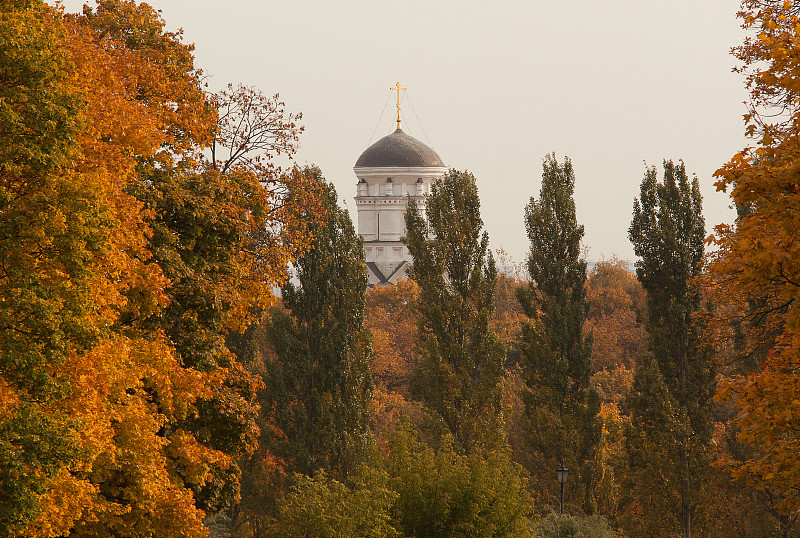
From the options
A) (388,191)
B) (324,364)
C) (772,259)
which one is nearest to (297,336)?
(324,364)

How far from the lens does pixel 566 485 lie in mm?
26719

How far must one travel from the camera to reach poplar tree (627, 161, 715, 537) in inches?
1017

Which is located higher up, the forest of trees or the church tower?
the church tower

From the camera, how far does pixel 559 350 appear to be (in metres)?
28.5

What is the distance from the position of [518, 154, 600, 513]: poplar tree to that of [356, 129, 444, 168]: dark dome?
53228 millimetres

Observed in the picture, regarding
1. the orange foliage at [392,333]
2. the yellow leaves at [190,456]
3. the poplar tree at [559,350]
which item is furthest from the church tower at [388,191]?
the yellow leaves at [190,456]

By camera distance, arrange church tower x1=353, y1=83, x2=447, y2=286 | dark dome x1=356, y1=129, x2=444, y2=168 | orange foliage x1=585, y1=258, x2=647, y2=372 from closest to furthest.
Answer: orange foliage x1=585, y1=258, x2=647, y2=372 < church tower x1=353, y1=83, x2=447, y2=286 < dark dome x1=356, y1=129, x2=444, y2=168

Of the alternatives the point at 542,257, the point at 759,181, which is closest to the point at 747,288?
the point at 759,181

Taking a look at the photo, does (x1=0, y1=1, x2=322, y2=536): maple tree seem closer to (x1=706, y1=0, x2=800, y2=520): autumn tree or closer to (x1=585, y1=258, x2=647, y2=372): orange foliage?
(x1=706, y1=0, x2=800, y2=520): autumn tree

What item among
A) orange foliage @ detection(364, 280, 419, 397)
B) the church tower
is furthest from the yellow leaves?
the church tower

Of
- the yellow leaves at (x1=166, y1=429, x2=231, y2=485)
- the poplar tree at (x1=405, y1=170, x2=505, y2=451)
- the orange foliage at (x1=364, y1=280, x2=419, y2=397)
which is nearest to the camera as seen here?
the yellow leaves at (x1=166, y1=429, x2=231, y2=485)

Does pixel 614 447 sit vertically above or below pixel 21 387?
below

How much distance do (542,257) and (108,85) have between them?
1867cm

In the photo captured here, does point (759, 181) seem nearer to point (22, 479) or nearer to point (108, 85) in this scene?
point (22, 479)
